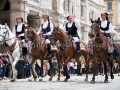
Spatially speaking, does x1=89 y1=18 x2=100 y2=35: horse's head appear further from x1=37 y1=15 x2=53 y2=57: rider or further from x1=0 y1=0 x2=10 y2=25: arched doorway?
x1=0 y1=0 x2=10 y2=25: arched doorway

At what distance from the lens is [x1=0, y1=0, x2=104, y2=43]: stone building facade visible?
34.6 meters

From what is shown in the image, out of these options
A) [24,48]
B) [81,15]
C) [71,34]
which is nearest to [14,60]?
[24,48]

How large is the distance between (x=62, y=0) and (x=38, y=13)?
24.8 feet

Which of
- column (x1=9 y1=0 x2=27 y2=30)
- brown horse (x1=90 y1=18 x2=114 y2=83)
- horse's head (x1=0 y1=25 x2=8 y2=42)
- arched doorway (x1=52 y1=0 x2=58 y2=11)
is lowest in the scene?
brown horse (x1=90 y1=18 x2=114 y2=83)

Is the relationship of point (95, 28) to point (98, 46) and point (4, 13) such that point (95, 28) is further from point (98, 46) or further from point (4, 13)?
point (4, 13)

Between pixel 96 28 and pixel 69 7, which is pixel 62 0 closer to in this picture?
pixel 69 7

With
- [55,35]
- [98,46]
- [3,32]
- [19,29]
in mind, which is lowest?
[98,46]

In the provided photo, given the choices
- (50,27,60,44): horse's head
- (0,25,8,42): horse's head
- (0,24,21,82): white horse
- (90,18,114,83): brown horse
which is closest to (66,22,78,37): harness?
(50,27,60,44): horse's head

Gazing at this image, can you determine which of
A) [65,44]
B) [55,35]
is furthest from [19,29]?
[65,44]

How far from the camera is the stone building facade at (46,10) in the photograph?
34625 millimetres

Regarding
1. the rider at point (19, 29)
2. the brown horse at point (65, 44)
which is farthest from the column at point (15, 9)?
the brown horse at point (65, 44)

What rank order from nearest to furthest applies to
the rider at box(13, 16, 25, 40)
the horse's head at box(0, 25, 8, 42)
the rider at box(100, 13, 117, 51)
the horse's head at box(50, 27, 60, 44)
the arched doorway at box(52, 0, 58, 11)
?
the rider at box(100, 13, 117, 51) < the horse's head at box(50, 27, 60, 44) < the horse's head at box(0, 25, 8, 42) < the rider at box(13, 16, 25, 40) < the arched doorway at box(52, 0, 58, 11)

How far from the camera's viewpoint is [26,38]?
17.4m

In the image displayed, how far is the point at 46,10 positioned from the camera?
41.7m
